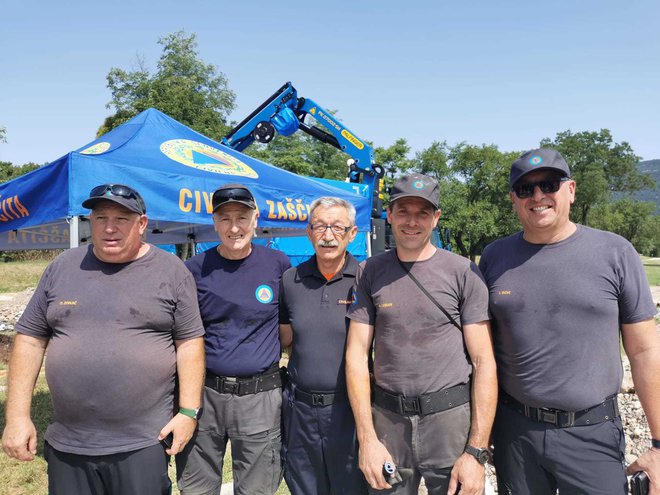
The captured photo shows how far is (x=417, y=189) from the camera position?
2.19 m

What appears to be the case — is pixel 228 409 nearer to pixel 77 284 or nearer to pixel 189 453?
pixel 189 453

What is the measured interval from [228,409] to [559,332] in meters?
1.79

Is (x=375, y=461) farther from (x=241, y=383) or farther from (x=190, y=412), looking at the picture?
A: (x=190, y=412)

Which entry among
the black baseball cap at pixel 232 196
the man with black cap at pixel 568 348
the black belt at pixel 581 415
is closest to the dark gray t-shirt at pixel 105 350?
the black baseball cap at pixel 232 196

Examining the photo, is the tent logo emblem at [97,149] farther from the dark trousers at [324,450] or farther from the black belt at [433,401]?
the black belt at [433,401]

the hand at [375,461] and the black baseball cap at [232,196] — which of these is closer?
the hand at [375,461]

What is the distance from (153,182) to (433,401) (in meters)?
3.04

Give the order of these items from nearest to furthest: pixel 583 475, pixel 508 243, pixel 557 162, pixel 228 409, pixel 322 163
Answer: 1. pixel 583 475
2. pixel 557 162
3. pixel 508 243
4. pixel 228 409
5. pixel 322 163

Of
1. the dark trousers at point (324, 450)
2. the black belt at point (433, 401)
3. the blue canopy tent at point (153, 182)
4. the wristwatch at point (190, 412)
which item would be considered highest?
the blue canopy tent at point (153, 182)

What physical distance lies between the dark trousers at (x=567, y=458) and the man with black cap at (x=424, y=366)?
224 millimetres

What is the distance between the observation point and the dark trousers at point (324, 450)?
7.79ft

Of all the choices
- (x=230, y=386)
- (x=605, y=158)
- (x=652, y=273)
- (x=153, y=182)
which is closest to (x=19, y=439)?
(x=230, y=386)

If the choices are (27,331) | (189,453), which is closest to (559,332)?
(189,453)

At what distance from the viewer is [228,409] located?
249 cm
